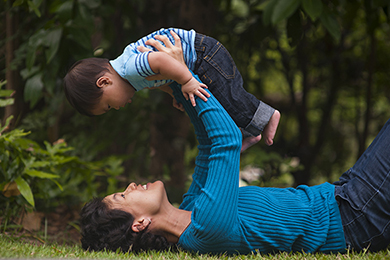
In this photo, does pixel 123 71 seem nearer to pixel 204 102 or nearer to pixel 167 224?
Result: pixel 204 102

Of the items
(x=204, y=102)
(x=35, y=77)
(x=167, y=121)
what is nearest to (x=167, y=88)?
(x=204, y=102)

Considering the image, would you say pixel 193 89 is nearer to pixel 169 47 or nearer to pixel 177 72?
pixel 177 72

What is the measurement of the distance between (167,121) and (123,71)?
5.23 ft

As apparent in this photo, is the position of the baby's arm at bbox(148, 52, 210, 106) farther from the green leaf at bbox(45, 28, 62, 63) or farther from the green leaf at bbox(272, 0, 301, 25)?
the green leaf at bbox(45, 28, 62, 63)

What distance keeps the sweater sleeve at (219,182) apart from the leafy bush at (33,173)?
3.32 ft

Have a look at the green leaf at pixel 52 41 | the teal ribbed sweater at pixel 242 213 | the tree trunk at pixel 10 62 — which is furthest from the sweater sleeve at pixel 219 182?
the tree trunk at pixel 10 62

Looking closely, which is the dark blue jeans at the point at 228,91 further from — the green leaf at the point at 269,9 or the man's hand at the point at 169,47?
the green leaf at the point at 269,9

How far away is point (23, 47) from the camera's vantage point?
94.6 inches

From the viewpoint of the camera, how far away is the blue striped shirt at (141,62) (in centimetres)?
156

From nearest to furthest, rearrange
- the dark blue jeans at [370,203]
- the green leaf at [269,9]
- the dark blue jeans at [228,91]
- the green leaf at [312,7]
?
the dark blue jeans at [370,203] < the dark blue jeans at [228,91] < the green leaf at [312,7] < the green leaf at [269,9]

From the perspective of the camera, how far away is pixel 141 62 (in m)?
1.55

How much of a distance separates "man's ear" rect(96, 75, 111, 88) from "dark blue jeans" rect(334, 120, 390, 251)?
1.17 m

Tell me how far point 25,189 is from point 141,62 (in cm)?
108

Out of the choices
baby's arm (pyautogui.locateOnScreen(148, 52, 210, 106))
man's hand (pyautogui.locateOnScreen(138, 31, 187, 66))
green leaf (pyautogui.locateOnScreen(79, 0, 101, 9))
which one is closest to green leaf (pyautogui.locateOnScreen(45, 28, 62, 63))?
green leaf (pyautogui.locateOnScreen(79, 0, 101, 9))
